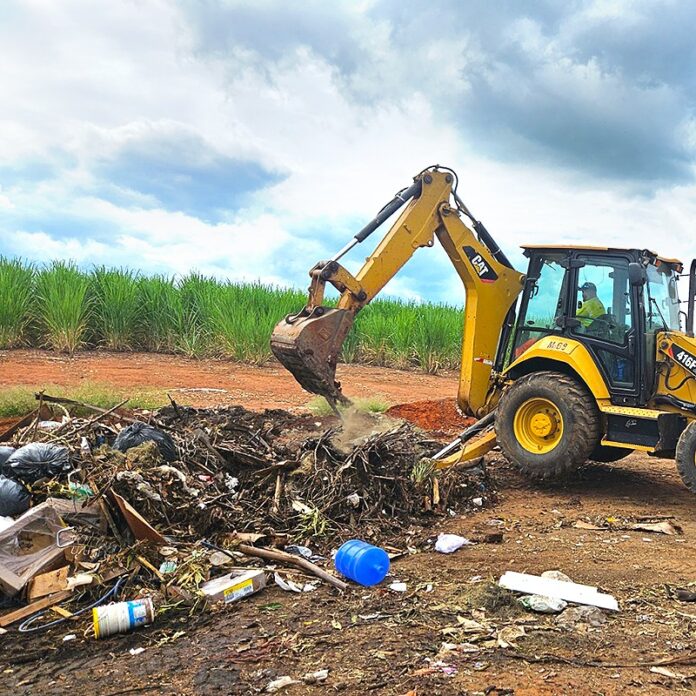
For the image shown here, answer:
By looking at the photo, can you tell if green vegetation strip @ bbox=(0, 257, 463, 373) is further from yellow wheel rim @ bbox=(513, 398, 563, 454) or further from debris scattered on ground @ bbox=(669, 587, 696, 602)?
debris scattered on ground @ bbox=(669, 587, 696, 602)

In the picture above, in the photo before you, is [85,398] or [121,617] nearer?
[121,617]

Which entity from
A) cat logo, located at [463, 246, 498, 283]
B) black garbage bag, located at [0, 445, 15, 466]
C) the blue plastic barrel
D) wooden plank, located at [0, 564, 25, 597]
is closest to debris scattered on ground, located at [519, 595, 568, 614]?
the blue plastic barrel

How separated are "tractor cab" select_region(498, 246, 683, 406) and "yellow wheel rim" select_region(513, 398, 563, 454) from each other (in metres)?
0.49

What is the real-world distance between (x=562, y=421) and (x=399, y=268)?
2.17m

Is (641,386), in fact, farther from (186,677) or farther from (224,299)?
(224,299)

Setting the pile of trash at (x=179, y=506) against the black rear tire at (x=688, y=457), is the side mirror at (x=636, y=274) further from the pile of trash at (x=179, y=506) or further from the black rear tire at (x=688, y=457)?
the pile of trash at (x=179, y=506)

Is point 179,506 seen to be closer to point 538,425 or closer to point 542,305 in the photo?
point 538,425

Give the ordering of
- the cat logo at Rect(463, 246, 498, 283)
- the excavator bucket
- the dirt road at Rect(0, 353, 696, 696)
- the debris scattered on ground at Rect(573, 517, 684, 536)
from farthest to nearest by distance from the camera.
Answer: the cat logo at Rect(463, 246, 498, 283) → the excavator bucket → the debris scattered on ground at Rect(573, 517, 684, 536) → the dirt road at Rect(0, 353, 696, 696)

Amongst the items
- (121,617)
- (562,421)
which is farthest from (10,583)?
(562,421)

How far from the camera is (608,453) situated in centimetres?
802

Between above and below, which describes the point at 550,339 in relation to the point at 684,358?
above

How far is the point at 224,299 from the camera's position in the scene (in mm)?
17641

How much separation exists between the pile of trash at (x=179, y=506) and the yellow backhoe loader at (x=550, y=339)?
2.40ft

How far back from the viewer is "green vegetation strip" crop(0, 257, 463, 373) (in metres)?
16.2
